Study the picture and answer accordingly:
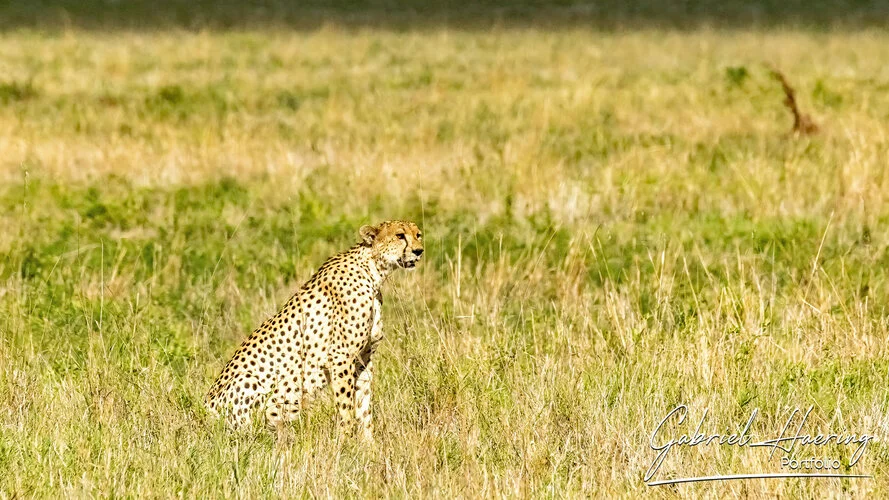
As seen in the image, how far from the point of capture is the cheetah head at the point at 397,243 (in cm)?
526

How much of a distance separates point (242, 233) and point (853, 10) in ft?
133

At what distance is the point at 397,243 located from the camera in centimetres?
527

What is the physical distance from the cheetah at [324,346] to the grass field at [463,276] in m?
0.10

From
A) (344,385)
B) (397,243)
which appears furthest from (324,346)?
(397,243)

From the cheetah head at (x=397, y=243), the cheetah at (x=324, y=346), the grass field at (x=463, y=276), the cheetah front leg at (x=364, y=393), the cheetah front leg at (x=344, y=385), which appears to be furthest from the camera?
the cheetah head at (x=397, y=243)

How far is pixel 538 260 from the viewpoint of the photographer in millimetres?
7398

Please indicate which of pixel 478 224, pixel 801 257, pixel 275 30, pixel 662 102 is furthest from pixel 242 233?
pixel 275 30

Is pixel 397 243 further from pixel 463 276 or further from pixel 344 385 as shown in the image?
pixel 463 276

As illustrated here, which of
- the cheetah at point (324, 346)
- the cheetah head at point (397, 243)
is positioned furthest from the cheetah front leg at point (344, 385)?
the cheetah head at point (397, 243)

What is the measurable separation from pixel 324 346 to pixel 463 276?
244 cm

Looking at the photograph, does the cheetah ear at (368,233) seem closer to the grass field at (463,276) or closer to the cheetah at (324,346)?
the cheetah at (324,346)

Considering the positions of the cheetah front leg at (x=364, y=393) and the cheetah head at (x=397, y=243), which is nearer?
the cheetah front leg at (x=364, y=393)

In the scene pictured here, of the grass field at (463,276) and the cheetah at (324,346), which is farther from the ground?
the cheetah at (324,346)

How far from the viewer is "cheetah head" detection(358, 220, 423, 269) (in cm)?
526
